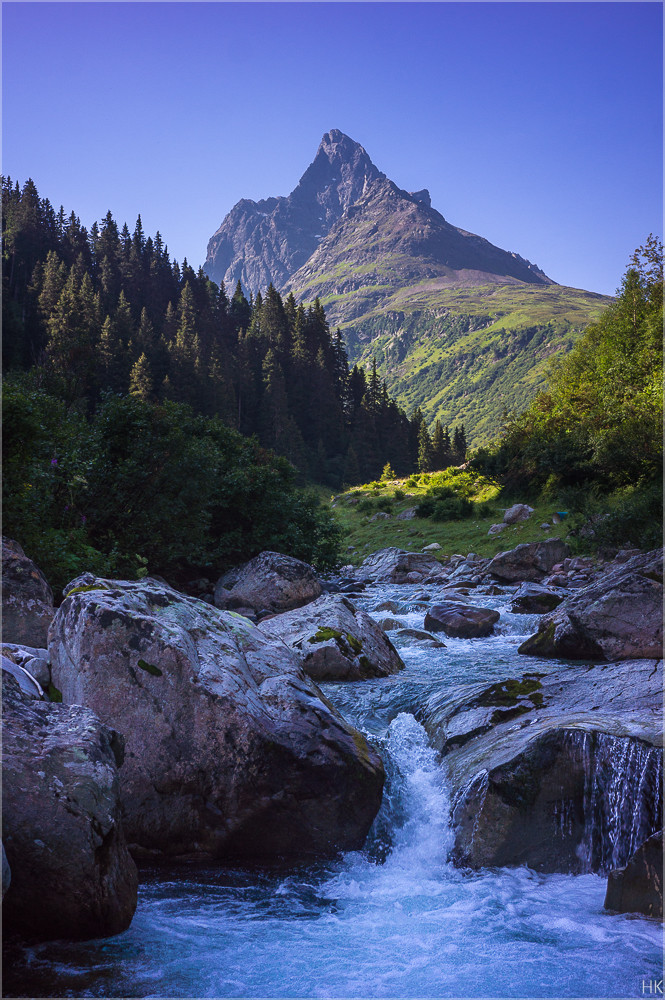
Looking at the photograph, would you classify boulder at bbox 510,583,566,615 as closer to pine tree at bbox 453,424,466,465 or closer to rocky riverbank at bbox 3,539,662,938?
rocky riverbank at bbox 3,539,662,938

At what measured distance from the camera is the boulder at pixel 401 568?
26562mm

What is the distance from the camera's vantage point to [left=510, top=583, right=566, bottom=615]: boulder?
664 inches

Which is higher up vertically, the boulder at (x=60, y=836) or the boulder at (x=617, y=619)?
the boulder at (x=617, y=619)

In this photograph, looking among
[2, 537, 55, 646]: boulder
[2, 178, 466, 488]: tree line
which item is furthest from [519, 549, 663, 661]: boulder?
[2, 178, 466, 488]: tree line

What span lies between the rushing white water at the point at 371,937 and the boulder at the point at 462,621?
8.55 metres

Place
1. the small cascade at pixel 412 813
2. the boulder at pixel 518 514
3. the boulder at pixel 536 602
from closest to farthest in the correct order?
the small cascade at pixel 412 813
the boulder at pixel 536 602
the boulder at pixel 518 514

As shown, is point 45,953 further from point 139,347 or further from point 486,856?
point 139,347

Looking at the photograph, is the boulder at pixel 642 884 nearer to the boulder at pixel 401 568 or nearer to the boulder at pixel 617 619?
the boulder at pixel 617 619

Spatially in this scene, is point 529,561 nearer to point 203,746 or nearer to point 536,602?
point 536,602

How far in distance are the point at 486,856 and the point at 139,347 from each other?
238ft

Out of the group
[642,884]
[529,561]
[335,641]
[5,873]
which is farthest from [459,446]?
[5,873]

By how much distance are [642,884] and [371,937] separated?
7.51 feet

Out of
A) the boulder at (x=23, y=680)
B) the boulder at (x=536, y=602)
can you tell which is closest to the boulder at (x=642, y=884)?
the boulder at (x=23, y=680)

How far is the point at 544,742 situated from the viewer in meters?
6.64
